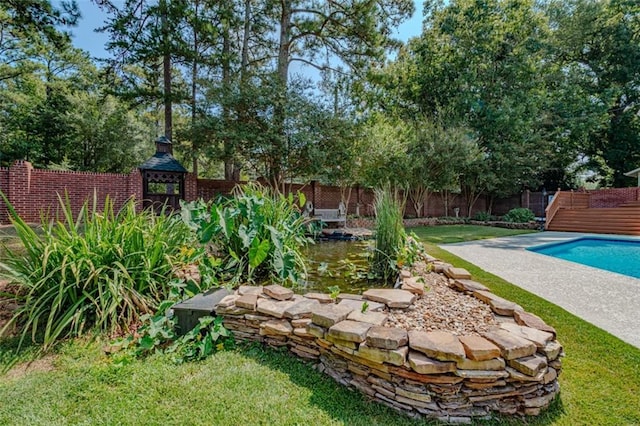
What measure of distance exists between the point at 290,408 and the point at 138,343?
129cm

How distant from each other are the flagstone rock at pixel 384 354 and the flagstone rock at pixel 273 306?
73cm

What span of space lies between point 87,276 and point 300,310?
5.66 ft

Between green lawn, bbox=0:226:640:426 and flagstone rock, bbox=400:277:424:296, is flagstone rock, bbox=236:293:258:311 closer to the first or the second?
green lawn, bbox=0:226:640:426

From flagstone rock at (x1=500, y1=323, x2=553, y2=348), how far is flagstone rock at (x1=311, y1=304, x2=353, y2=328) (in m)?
1.02

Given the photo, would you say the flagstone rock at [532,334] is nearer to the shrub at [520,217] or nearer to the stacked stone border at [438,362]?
the stacked stone border at [438,362]

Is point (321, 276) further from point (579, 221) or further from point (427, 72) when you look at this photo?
point (427, 72)

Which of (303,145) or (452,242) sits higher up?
(303,145)

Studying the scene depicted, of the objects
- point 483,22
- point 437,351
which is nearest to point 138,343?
point 437,351

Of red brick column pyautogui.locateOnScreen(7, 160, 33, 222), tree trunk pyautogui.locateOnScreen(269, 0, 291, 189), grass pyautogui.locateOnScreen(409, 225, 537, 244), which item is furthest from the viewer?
tree trunk pyautogui.locateOnScreen(269, 0, 291, 189)

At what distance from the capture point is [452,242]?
7906mm

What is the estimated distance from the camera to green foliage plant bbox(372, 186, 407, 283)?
371 cm

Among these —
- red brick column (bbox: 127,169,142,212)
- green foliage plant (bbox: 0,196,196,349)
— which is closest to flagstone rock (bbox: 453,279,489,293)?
green foliage plant (bbox: 0,196,196,349)

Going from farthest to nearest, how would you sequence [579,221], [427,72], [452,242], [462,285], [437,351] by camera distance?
[427,72]
[579,221]
[452,242]
[462,285]
[437,351]

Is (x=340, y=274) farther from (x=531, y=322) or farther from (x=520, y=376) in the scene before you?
(x=520, y=376)
